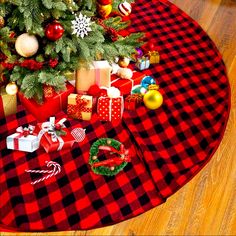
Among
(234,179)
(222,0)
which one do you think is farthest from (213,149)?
(222,0)

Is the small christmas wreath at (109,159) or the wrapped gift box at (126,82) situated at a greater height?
the wrapped gift box at (126,82)

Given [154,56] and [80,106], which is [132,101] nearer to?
[80,106]

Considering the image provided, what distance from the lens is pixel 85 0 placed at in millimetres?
1869

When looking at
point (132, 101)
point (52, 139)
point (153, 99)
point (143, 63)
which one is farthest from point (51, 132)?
point (143, 63)

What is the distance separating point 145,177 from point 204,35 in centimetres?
133

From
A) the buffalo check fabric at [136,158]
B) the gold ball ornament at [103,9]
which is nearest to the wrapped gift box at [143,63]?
the buffalo check fabric at [136,158]

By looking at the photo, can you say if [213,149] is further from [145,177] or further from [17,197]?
[17,197]

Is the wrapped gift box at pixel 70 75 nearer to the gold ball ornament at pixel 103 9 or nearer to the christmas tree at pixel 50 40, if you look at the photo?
the christmas tree at pixel 50 40

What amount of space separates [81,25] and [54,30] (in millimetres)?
148

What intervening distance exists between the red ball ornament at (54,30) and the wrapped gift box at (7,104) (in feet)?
1.35

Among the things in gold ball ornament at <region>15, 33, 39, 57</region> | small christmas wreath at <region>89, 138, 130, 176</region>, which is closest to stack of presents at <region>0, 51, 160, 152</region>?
small christmas wreath at <region>89, 138, 130, 176</region>

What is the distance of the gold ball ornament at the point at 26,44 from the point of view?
1795mm

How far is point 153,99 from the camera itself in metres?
2.18

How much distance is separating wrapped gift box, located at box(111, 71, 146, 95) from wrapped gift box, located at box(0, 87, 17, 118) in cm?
57
